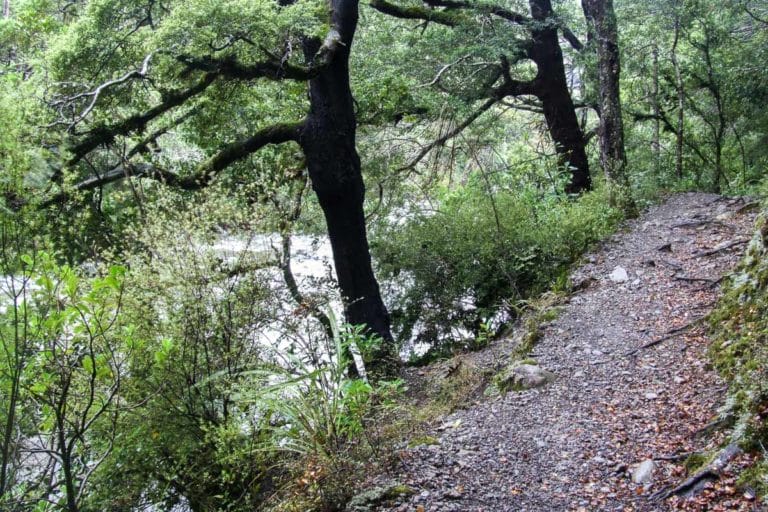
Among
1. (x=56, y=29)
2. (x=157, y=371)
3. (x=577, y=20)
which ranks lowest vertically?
(x=157, y=371)

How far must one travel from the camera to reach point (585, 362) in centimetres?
456

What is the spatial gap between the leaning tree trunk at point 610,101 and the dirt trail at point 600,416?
2451 millimetres

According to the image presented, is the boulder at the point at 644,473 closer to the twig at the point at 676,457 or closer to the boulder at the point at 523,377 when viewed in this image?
the twig at the point at 676,457

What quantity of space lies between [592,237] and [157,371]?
224 inches

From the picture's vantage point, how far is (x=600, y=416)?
3.74 meters

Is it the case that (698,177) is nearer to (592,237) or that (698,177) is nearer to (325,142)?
(592,237)

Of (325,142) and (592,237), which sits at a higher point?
(325,142)

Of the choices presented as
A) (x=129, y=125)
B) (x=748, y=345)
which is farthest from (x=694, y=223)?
(x=129, y=125)

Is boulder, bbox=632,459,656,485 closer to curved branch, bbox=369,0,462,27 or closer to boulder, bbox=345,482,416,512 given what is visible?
boulder, bbox=345,482,416,512

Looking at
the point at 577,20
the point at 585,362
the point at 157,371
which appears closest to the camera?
the point at 157,371

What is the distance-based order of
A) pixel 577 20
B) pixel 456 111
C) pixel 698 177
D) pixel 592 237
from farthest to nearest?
pixel 698 177
pixel 577 20
pixel 456 111
pixel 592 237

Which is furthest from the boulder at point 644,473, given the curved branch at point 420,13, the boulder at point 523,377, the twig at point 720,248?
the curved branch at point 420,13

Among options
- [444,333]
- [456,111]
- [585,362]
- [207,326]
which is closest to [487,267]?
[444,333]

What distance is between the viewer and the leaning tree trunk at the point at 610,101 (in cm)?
834
